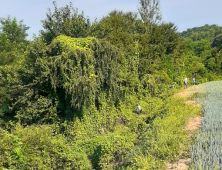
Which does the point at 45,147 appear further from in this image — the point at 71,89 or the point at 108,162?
the point at 71,89

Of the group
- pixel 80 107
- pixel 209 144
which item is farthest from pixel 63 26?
pixel 209 144

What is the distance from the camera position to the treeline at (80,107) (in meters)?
8.85

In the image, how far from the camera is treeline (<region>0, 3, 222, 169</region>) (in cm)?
885

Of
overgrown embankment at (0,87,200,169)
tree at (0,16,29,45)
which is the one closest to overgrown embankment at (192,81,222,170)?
overgrown embankment at (0,87,200,169)

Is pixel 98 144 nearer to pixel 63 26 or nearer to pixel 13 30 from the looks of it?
pixel 63 26

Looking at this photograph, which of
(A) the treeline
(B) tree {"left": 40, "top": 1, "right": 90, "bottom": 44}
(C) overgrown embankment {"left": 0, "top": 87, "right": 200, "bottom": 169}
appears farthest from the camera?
(B) tree {"left": 40, "top": 1, "right": 90, "bottom": 44}

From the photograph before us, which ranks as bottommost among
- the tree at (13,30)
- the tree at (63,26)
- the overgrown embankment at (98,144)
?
the overgrown embankment at (98,144)

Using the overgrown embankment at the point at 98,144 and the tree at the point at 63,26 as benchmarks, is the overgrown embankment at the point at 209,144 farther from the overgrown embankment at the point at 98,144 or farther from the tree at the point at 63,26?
the tree at the point at 63,26

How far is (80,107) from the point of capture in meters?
13.3

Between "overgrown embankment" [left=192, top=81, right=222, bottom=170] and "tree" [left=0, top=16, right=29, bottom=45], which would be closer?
"overgrown embankment" [left=192, top=81, right=222, bottom=170]

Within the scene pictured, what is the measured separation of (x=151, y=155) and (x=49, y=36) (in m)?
11.3

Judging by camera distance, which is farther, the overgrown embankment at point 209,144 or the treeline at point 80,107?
the treeline at point 80,107

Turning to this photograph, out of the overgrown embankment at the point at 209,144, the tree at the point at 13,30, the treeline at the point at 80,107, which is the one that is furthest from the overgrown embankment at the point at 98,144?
the tree at the point at 13,30

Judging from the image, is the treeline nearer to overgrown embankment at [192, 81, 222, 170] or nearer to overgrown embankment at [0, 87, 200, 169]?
overgrown embankment at [0, 87, 200, 169]
